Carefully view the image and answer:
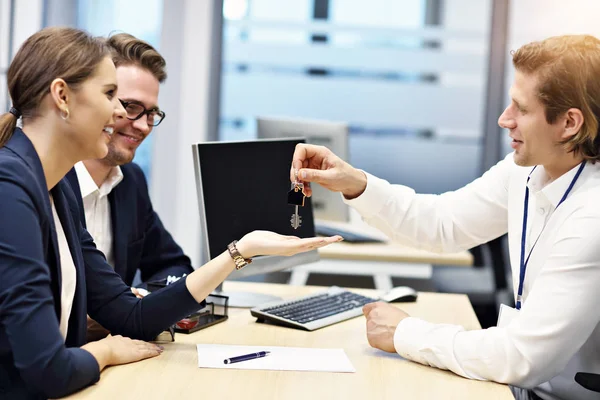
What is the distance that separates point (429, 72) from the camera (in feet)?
17.7

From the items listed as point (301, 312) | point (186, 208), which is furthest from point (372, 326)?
point (186, 208)

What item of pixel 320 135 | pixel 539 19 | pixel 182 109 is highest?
pixel 539 19

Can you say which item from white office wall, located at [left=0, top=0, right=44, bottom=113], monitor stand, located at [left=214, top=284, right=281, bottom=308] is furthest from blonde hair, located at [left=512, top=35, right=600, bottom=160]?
white office wall, located at [left=0, top=0, right=44, bottom=113]

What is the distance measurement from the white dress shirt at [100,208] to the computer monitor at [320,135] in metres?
1.26

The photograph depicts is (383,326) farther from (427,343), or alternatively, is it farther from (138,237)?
(138,237)

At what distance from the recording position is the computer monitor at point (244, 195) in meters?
2.22

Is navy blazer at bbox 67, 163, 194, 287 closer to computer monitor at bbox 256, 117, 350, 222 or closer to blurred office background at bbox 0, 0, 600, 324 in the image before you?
computer monitor at bbox 256, 117, 350, 222

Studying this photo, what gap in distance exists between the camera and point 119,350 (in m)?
1.64

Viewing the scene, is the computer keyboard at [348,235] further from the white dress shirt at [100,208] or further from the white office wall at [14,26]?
the white office wall at [14,26]

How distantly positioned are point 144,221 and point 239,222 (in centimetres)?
42

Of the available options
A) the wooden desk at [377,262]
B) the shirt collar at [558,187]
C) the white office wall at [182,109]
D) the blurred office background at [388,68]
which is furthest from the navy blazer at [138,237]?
the blurred office background at [388,68]

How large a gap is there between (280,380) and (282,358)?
0.52 feet

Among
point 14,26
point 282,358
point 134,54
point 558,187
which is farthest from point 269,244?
point 14,26

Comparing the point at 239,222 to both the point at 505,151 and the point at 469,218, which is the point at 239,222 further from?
the point at 505,151
